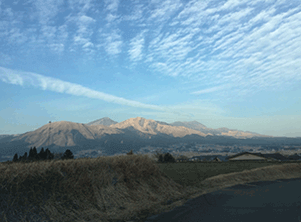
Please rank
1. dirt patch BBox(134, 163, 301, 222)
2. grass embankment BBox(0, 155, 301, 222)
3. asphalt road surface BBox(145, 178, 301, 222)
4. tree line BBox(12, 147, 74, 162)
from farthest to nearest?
1. tree line BBox(12, 147, 74, 162)
2. dirt patch BBox(134, 163, 301, 222)
3. grass embankment BBox(0, 155, 301, 222)
4. asphalt road surface BBox(145, 178, 301, 222)

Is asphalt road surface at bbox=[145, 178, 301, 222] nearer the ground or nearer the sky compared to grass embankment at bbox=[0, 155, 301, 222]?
nearer the ground

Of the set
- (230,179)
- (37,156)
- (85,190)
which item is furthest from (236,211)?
(37,156)

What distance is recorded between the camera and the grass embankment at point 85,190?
9.76 meters

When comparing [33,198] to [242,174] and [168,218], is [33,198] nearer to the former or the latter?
[168,218]

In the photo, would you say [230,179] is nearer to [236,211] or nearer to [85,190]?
[236,211]

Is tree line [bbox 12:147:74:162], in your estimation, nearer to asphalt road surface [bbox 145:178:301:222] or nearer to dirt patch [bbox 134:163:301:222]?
dirt patch [bbox 134:163:301:222]

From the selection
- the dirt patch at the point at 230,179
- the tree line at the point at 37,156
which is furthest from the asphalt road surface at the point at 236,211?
the tree line at the point at 37,156

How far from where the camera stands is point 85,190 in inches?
498

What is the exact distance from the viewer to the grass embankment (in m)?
Result: 9.76

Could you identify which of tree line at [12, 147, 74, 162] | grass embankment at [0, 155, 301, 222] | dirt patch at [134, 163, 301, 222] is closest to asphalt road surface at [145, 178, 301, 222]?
dirt patch at [134, 163, 301, 222]

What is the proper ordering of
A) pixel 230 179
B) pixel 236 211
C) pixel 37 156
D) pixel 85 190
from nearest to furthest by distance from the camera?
pixel 236 211 < pixel 85 190 < pixel 37 156 < pixel 230 179

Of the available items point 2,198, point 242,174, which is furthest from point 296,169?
point 2,198

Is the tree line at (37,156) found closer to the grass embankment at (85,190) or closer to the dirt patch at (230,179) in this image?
the grass embankment at (85,190)

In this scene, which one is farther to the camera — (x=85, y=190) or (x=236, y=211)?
(x=85, y=190)
